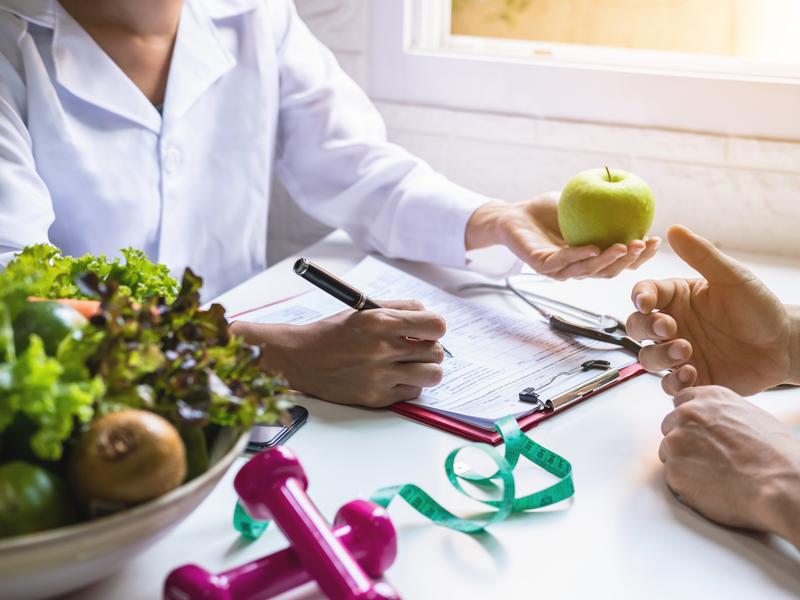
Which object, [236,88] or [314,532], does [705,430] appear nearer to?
[314,532]

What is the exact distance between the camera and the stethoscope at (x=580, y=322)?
1109mm

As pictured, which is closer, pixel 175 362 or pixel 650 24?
pixel 175 362

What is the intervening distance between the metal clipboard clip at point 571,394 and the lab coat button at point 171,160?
631mm

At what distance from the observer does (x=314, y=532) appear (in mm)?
610

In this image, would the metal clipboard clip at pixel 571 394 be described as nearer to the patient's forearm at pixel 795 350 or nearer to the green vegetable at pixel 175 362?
the patient's forearm at pixel 795 350

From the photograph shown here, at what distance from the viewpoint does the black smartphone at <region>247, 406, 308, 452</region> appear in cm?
85

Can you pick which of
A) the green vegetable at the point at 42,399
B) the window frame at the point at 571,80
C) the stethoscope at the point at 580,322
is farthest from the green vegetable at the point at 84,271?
the window frame at the point at 571,80

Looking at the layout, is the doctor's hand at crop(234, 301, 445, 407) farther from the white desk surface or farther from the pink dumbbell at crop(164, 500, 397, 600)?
the pink dumbbell at crop(164, 500, 397, 600)

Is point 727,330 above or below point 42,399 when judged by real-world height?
below

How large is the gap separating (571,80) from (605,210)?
1.73ft

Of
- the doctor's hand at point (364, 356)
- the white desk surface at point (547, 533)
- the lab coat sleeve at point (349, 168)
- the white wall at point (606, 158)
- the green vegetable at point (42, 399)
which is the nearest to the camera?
the green vegetable at point (42, 399)

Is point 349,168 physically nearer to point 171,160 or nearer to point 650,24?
point 171,160

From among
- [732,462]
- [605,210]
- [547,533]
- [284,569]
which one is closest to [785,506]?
[732,462]

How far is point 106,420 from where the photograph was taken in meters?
0.56
